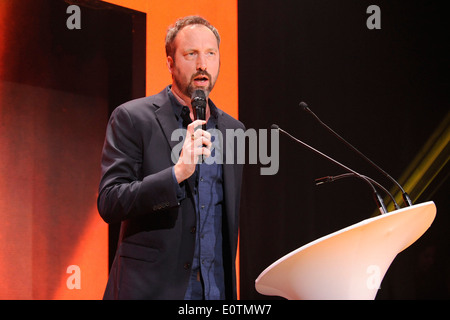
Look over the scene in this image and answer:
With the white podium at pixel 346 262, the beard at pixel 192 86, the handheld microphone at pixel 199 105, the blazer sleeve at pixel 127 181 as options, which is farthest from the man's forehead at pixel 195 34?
the white podium at pixel 346 262

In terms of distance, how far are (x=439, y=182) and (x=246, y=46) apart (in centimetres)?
168

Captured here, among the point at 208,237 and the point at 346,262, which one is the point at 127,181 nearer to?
the point at 208,237

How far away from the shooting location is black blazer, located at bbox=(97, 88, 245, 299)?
5.05ft

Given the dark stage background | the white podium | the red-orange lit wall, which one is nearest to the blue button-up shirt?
the white podium

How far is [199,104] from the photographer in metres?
1.63

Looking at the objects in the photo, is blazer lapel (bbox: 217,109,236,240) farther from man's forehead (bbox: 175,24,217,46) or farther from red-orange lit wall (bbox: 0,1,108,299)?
red-orange lit wall (bbox: 0,1,108,299)

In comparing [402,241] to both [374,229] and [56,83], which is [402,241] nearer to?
[374,229]

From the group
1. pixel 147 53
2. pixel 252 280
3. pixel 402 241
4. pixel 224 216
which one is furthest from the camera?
pixel 252 280

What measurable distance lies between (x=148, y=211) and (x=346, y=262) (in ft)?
2.06

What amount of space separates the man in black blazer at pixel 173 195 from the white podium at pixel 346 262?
0.26 metres

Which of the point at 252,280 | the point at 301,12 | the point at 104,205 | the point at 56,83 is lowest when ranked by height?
the point at 252,280
